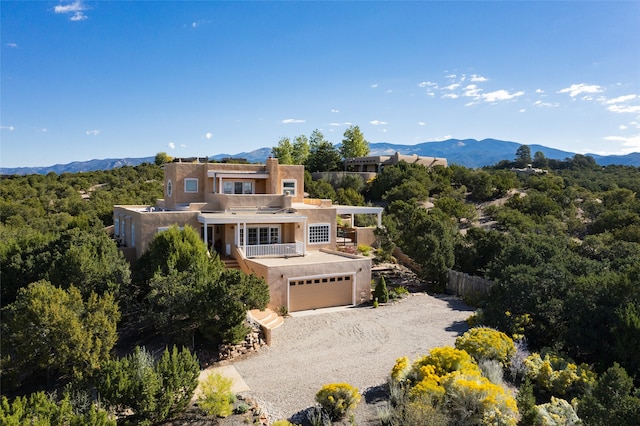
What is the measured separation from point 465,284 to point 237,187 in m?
15.3

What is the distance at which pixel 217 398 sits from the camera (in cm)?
1203

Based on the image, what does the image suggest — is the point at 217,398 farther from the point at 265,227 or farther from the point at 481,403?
the point at 265,227

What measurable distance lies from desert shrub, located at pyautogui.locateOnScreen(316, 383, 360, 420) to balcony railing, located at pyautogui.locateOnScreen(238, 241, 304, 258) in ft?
41.8

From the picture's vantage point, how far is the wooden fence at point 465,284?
23.1 m

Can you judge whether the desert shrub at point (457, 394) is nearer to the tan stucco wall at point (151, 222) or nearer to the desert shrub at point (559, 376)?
the desert shrub at point (559, 376)

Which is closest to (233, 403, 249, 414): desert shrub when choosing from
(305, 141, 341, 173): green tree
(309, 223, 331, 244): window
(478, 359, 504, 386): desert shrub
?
Answer: (478, 359, 504, 386): desert shrub

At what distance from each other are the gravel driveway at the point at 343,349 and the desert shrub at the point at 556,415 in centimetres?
417

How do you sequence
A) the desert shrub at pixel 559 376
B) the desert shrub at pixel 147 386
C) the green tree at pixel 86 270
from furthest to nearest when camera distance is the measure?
1. the green tree at pixel 86 270
2. the desert shrub at pixel 559 376
3. the desert shrub at pixel 147 386

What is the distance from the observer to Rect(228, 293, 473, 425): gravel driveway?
13562 mm

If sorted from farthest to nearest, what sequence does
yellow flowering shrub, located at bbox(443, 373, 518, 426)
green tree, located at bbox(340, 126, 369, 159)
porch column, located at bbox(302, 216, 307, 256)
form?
green tree, located at bbox(340, 126, 369, 159), porch column, located at bbox(302, 216, 307, 256), yellow flowering shrub, located at bbox(443, 373, 518, 426)

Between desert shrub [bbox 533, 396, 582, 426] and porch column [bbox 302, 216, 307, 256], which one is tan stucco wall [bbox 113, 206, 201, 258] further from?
desert shrub [bbox 533, 396, 582, 426]

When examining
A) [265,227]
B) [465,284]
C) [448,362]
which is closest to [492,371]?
[448,362]

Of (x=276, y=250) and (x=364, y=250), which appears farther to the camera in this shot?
(x=364, y=250)

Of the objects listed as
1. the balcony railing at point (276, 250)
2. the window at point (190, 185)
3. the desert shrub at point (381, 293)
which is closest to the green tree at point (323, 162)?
the window at point (190, 185)
